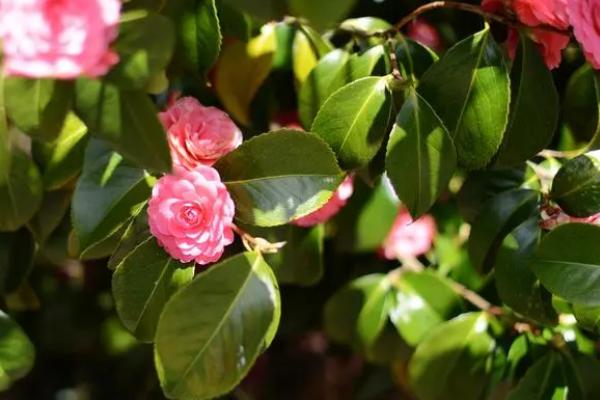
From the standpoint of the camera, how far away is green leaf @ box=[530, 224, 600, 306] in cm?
77

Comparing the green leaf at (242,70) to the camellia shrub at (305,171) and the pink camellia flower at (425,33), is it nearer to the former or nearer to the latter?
the camellia shrub at (305,171)

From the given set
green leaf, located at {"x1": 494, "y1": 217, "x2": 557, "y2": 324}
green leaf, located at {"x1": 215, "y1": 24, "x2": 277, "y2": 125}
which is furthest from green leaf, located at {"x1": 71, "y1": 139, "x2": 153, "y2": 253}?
green leaf, located at {"x1": 494, "y1": 217, "x2": 557, "y2": 324}

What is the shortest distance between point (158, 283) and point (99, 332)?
53 cm

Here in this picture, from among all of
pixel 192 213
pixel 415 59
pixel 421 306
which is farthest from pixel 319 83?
pixel 421 306

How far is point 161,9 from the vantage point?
74 cm

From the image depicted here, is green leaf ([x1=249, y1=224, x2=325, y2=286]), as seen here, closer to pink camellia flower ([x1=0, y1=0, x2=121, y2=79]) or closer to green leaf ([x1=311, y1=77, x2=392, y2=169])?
green leaf ([x1=311, y1=77, x2=392, y2=169])

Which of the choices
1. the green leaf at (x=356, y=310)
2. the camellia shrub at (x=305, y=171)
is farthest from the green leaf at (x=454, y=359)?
the green leaf at (x=356, y=310)

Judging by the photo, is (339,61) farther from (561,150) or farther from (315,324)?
(315,324)

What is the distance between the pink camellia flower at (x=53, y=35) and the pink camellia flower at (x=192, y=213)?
16 centimetres

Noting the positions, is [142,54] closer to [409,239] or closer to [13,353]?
[13,353]

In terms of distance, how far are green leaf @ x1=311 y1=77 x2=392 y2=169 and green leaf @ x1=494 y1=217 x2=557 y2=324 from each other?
15 centimetres

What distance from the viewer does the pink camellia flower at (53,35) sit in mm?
590

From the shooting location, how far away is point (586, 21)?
0.77 metres

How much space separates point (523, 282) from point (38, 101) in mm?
426
